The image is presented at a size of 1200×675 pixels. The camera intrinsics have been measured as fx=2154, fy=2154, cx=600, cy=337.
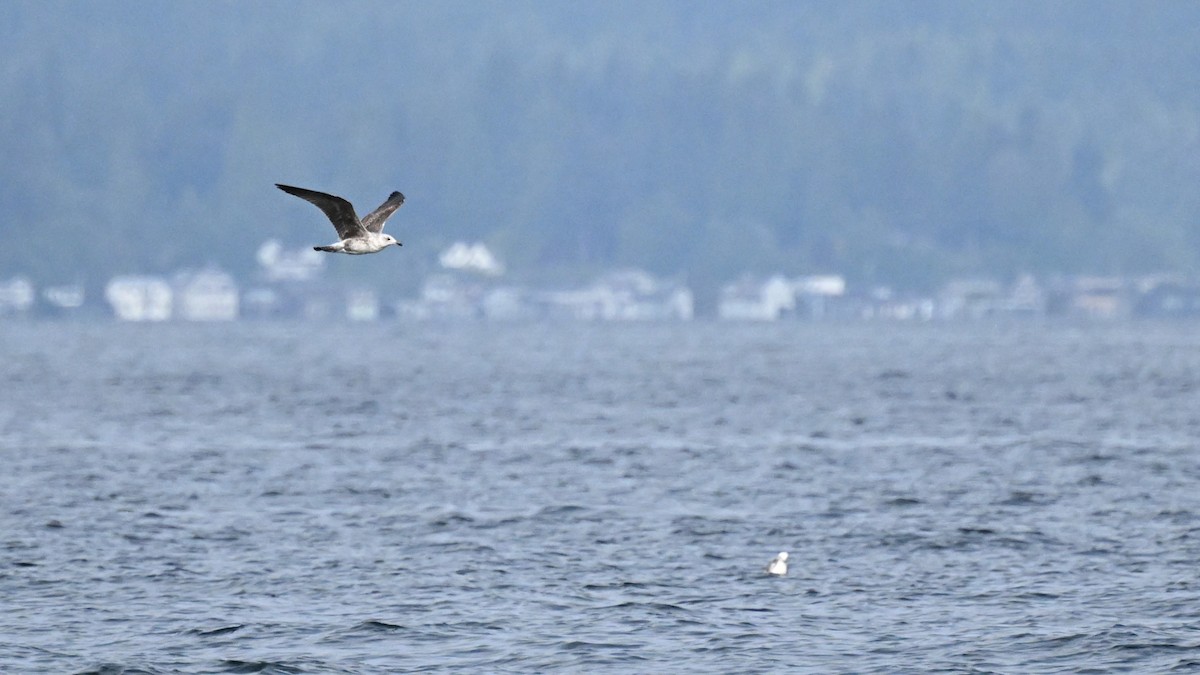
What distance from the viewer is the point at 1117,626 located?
2338 cm

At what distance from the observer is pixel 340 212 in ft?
75.6

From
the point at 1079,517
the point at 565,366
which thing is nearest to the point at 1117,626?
the point at 1079,517

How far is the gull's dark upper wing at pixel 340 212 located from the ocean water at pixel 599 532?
169 inches

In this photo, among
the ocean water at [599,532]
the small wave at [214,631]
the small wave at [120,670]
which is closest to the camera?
the small wave at [120,670]

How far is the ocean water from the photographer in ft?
74.3

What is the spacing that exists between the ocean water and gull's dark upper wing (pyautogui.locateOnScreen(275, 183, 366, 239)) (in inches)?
169

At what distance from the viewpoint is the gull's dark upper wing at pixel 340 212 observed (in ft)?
70.5

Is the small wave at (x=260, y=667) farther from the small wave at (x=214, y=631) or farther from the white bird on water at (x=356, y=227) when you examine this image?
the white bird on water at (x=356, y=227)

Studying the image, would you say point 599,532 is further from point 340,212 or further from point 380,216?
point 340,212

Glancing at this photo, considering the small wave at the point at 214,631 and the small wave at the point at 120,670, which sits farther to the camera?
the small wave at the point at 214,631

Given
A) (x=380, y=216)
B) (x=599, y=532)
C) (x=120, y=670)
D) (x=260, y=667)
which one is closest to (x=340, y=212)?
(x=380, y=216)

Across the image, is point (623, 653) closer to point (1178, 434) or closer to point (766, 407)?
point (1178, 434)

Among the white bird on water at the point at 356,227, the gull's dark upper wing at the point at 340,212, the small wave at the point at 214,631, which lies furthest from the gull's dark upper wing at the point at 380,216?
the small wave at the point at 214,631

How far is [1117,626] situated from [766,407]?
35.9 metres
